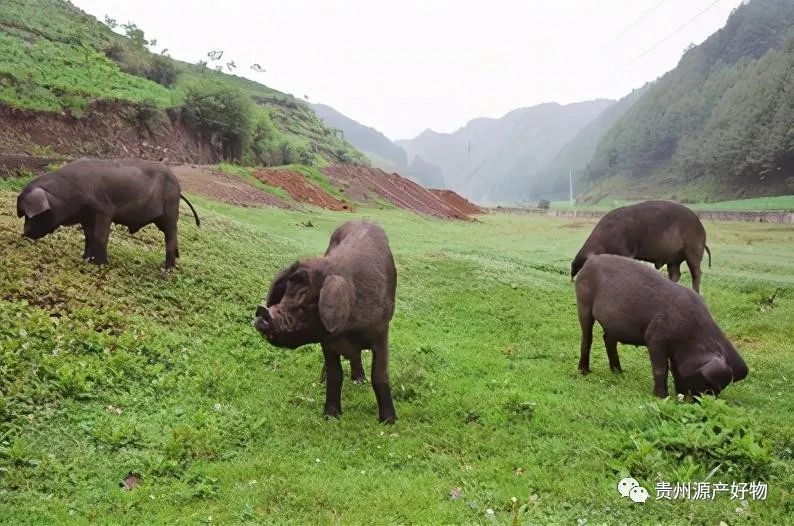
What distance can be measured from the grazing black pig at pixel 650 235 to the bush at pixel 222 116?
39.1 meters

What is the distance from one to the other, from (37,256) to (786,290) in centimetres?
1676

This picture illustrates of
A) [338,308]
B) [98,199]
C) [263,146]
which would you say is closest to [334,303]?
[338,308]

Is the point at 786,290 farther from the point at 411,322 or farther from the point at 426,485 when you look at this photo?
the point at 426,485

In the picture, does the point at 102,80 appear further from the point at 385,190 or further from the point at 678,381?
A: the point at 678,381

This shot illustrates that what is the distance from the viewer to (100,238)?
34.3 ft

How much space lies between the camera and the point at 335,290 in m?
6.52

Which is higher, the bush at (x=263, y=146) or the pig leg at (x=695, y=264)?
the bush at (x=263, y=146)

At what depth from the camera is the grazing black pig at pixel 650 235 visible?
13.4 m

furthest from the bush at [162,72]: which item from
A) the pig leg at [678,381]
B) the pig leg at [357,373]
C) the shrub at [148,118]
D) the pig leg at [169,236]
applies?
the pig leg at [678,381]

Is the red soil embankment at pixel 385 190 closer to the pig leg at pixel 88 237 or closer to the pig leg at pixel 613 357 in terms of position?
the pig leg at pixel 88 237

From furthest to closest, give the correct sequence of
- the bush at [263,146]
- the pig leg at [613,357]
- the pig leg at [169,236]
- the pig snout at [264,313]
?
the bush at [263,146] < the pig leg at [169,236] < the pig leg at [613,357] < the pig snout at [264,313]

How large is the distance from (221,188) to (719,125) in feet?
259

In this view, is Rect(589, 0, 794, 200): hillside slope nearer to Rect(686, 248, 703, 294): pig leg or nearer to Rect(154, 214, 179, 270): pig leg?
Rect(686, 248, 703, 294): pig leg

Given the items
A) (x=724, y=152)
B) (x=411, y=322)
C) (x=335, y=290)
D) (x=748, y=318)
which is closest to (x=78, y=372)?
(x=335, y=290)
